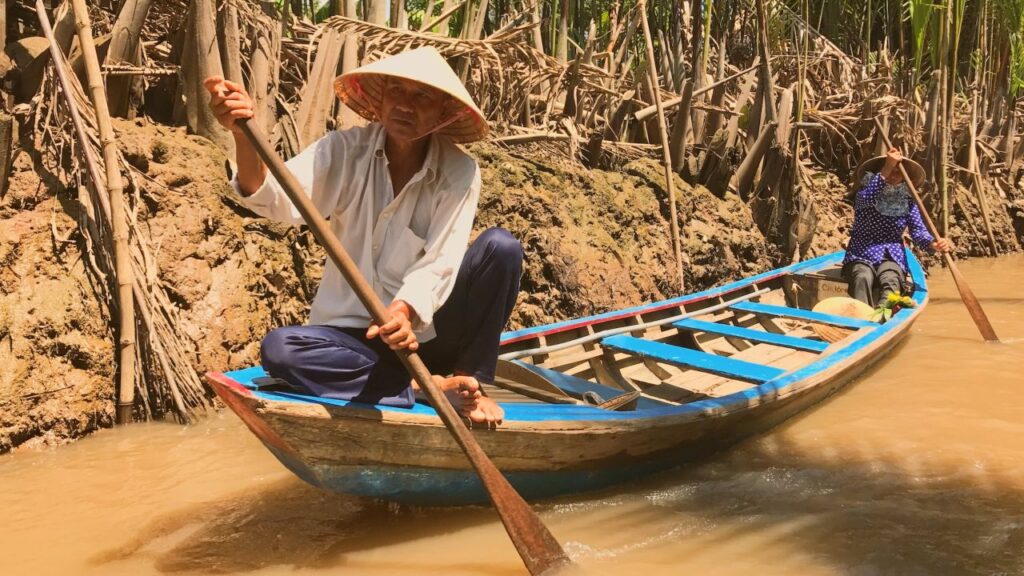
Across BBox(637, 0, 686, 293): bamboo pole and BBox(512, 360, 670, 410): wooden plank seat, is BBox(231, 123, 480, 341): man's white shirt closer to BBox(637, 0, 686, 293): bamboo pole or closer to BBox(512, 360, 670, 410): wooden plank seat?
BBox(512, 360, 670, 410): wooden plank seat

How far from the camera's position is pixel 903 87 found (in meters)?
10.2

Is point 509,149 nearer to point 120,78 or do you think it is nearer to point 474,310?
point 120,78

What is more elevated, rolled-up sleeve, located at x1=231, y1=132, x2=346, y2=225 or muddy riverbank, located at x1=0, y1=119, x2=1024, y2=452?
rolled-up sleeve, located at x1=231, y1=132, x2=346, y2=225

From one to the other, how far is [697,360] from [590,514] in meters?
1.26

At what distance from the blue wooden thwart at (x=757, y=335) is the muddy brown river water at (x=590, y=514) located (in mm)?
557

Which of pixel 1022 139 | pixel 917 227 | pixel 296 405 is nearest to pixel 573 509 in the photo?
pixel 296 405

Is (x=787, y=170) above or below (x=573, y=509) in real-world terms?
above

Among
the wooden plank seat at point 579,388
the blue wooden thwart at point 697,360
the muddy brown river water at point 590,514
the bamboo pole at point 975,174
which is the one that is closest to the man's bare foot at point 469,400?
the muddy brown river water at point 590,514

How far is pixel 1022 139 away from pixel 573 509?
10584 mm

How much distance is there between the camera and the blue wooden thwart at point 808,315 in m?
4.51

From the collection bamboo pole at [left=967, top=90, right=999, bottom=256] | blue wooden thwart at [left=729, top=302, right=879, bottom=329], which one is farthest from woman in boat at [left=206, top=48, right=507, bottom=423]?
bamboo pole at [left=967, top=90, right=999, bottom=256]

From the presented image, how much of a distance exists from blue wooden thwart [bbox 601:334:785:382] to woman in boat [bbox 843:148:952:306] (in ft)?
7.19

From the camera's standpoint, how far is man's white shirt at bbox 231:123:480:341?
225 cm

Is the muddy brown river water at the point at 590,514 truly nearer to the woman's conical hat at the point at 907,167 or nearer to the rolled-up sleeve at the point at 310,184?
the rolled-up sleeve at the point at 310,184
